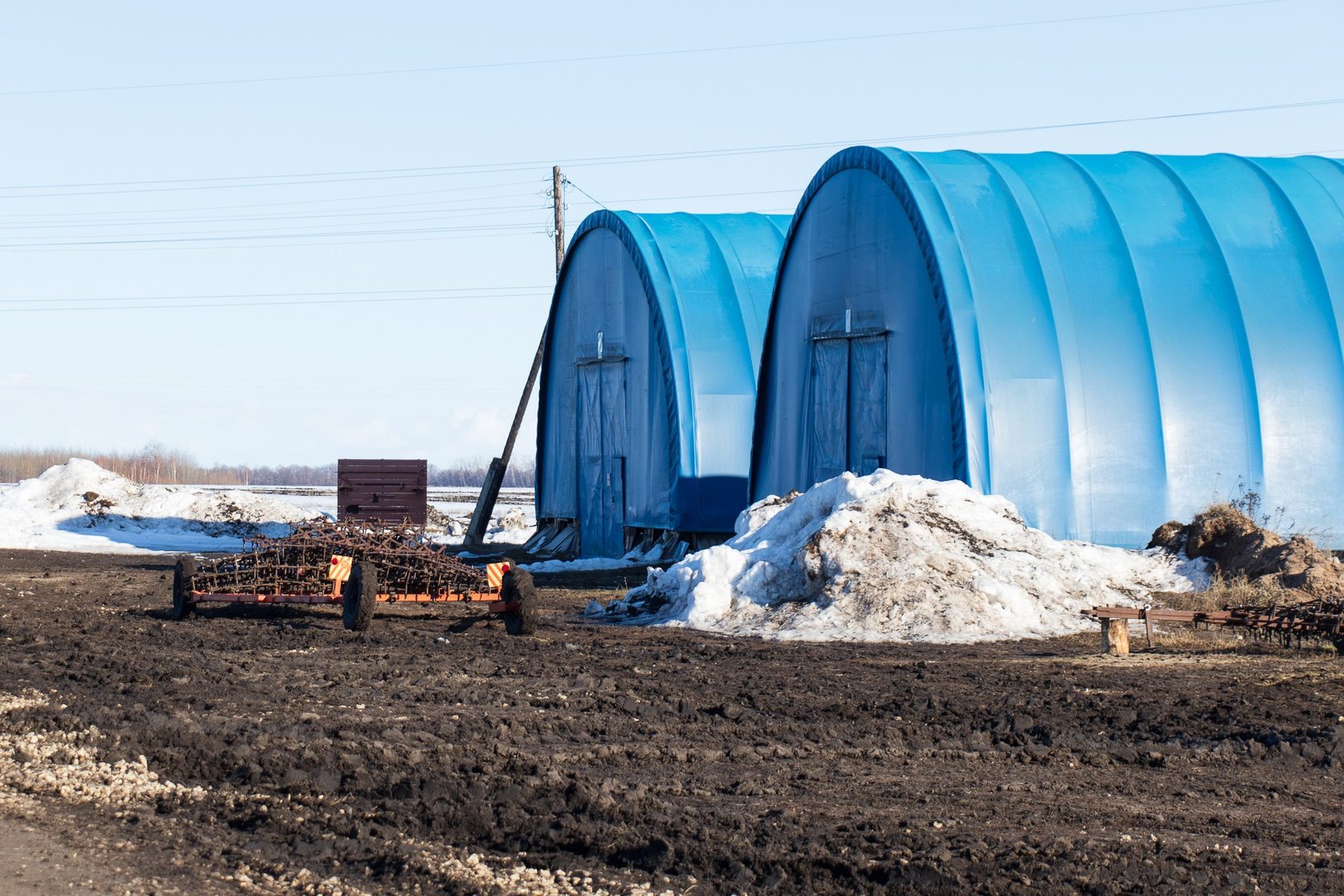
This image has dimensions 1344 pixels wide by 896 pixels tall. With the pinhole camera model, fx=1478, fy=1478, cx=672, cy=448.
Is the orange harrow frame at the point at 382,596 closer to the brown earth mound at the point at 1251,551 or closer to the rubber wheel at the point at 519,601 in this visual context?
the rubber wheel at the point at 519,601

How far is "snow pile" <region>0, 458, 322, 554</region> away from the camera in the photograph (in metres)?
35.6

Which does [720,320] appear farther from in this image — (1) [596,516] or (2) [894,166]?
(2) [894,166]

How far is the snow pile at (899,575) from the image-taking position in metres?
14.7

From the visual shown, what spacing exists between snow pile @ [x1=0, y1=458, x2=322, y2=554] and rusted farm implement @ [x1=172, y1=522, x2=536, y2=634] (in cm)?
1938

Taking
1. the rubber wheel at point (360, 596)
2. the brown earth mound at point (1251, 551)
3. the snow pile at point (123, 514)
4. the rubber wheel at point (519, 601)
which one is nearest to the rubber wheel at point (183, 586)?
the rubber wheel at point (360, 596)

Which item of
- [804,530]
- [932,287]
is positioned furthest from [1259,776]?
[932,287]

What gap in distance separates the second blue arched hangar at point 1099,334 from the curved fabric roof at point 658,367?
4.94 metres

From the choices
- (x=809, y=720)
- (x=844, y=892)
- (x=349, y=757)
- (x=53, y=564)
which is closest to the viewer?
(x=844, y=892)

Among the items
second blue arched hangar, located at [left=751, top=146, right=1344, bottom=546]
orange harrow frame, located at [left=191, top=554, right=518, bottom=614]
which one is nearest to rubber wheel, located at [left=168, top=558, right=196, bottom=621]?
orange harrow frame, located at [left=191, top=554, right=518, bottom=614]

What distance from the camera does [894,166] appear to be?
20.9 meters

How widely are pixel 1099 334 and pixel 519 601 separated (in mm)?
9112

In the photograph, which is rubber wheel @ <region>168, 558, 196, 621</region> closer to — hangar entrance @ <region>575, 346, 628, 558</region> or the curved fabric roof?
the curved fabric roof

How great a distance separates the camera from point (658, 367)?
28.3 meters

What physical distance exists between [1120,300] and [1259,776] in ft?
42.1
